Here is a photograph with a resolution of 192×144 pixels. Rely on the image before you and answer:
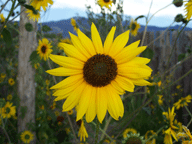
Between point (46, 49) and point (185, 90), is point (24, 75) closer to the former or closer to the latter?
point (46, 49)

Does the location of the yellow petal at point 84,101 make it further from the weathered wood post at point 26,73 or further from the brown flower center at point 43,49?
the weathered wood post at point 26,73

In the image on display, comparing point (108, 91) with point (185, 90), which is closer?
point (108, 91)

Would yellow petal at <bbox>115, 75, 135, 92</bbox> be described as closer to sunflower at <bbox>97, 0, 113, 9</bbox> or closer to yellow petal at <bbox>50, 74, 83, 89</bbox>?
yellow petal at <bbox>50, 74, 83, 89</bbox>

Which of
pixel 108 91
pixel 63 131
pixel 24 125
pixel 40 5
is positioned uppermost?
pixel 40 5

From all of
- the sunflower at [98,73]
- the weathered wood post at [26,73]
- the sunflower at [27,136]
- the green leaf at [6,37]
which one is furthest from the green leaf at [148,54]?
the sunflower at [27,136]

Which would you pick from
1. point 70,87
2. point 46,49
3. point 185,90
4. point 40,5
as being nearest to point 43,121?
point 46,49

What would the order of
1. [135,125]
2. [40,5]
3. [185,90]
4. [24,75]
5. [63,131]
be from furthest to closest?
[185,90] → [135,125] → [63,131] → [24,75] → [40,5]
